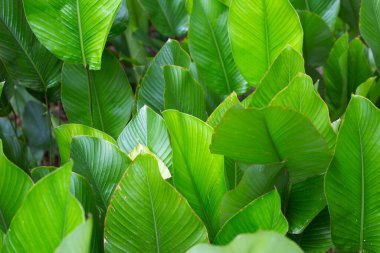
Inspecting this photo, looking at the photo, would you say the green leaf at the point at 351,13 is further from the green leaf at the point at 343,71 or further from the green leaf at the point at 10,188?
the green leaf at the point at 10,188

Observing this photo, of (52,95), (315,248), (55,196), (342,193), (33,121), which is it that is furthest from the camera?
(33,121)

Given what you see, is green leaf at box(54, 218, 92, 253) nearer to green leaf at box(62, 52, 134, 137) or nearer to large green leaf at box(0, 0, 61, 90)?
green leaf at box(62, 52, 134, 137)

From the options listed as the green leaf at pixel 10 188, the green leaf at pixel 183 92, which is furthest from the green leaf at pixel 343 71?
the green leaf at pixel 10 188

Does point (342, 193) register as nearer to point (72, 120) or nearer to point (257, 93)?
point (257, 93)

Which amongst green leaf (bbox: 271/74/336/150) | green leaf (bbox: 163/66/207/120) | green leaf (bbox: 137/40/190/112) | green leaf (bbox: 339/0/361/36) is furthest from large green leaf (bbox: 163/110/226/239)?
green leaf (bbox: 339/0/361/36)

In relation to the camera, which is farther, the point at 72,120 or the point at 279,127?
the point at 72,120

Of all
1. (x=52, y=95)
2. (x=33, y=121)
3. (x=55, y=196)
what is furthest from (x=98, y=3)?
(x=33, y=121)
